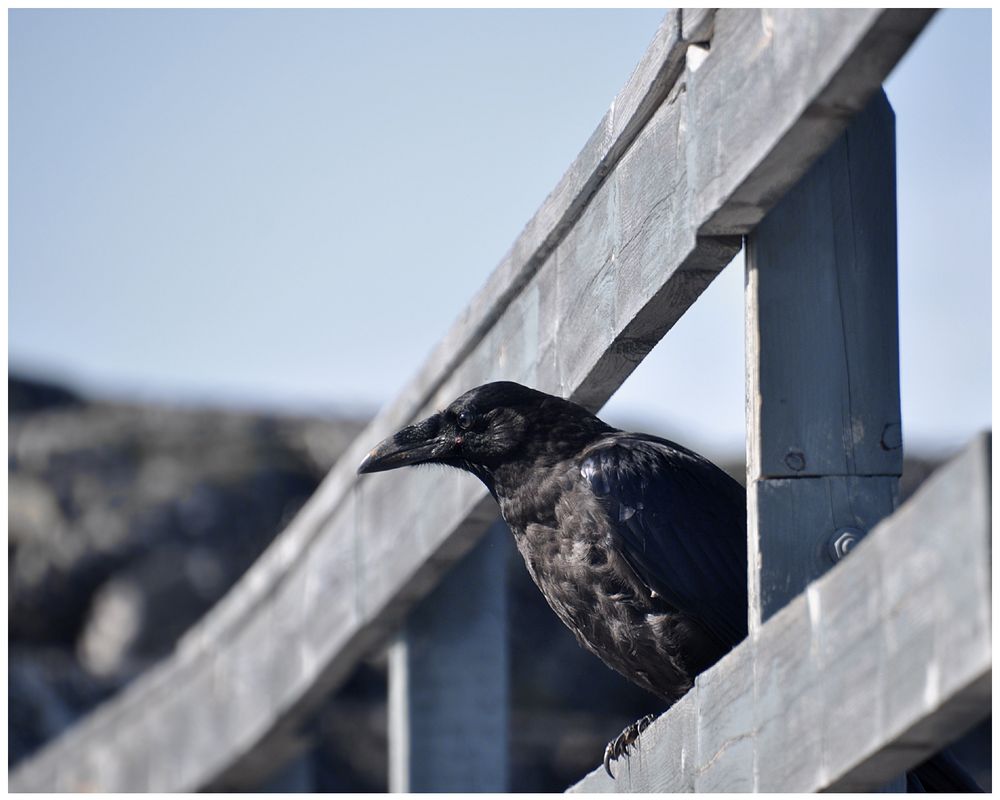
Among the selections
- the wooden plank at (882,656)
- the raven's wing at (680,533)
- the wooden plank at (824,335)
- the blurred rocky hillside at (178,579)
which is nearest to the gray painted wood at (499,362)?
Answer: the wooden plank at (824,335)

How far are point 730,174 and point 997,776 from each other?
1.07 metres

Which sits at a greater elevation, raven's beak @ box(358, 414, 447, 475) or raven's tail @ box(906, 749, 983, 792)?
raven's beak @ box(358, 414, 447, 475)

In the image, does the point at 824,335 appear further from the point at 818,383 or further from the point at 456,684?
the point at 456,684

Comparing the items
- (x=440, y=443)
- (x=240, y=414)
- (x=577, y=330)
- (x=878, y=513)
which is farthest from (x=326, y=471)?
(x=878, y=513)

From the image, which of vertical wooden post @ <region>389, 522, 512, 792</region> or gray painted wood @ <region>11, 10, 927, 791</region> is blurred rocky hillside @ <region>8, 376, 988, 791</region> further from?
vertical wooden post @ <region>389, 522, 512, 792</region>

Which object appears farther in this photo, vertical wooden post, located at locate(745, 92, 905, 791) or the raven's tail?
the raven's tail

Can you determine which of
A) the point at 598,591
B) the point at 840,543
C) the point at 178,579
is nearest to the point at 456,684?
the point at 598,591

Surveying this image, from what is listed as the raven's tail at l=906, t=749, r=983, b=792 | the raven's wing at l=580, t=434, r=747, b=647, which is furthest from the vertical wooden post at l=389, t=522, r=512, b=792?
the raven's tail at l=906, t=749, r=983, b=792

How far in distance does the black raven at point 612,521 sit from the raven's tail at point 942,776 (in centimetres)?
52

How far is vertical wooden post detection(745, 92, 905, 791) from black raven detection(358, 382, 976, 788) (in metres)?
0.99

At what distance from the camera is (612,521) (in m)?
4.11

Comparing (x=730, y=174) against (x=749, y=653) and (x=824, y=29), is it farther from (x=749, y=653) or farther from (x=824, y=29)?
(x=749, y=653)

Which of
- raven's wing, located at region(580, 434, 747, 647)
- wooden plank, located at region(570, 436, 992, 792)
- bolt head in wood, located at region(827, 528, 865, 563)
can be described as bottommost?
wooden plank, located at region(570, 436, 992, 792)

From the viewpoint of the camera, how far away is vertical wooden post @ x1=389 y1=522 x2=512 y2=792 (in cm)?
500
